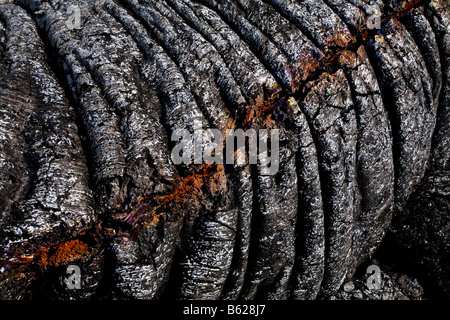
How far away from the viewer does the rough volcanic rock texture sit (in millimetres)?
1451

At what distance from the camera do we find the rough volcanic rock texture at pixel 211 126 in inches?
57.1

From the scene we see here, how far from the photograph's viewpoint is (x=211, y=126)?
1650 mm

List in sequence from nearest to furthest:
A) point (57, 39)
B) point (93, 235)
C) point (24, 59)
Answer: point (93, 235) < point (24, 59) < point (57, 39)

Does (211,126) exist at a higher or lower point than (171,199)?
higher

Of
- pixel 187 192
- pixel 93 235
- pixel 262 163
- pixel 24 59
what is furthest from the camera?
pixel 24 59

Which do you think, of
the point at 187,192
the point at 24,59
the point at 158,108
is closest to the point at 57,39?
the point at 24,59

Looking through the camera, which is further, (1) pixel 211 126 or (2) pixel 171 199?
(1) pixel 211 126

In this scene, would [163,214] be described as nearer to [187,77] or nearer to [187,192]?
[187,192]

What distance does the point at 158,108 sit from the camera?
5.55 ft

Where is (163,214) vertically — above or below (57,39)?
below

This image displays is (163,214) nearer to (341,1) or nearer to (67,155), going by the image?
(67,155)

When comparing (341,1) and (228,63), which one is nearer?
(228,63)
